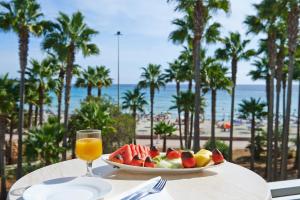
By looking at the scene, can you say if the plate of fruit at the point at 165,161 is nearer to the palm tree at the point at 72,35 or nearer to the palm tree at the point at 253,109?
the palm tree at the point at 72,35

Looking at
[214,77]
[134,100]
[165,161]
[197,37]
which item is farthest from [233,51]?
[165,161]

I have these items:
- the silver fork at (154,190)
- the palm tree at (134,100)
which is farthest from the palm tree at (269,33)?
the silver fork at (154,190)

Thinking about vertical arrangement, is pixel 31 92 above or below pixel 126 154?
above

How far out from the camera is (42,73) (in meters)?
27.0

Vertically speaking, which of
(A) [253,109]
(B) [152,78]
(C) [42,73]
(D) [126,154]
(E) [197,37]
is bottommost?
(A) [253,109]

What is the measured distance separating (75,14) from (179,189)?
2127 cm

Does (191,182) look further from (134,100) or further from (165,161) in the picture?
(134,100)

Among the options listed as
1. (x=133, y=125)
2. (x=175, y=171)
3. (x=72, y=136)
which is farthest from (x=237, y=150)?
(x=175, y=171)

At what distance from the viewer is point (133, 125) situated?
29.7 metres

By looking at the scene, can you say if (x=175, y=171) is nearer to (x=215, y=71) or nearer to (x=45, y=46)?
(x=45, y=46)

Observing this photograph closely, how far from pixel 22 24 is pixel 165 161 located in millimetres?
21209

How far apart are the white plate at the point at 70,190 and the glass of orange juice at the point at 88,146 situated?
0.90 ft

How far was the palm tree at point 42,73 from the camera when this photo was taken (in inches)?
1053

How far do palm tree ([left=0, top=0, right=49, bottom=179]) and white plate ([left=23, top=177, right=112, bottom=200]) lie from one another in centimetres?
2011
